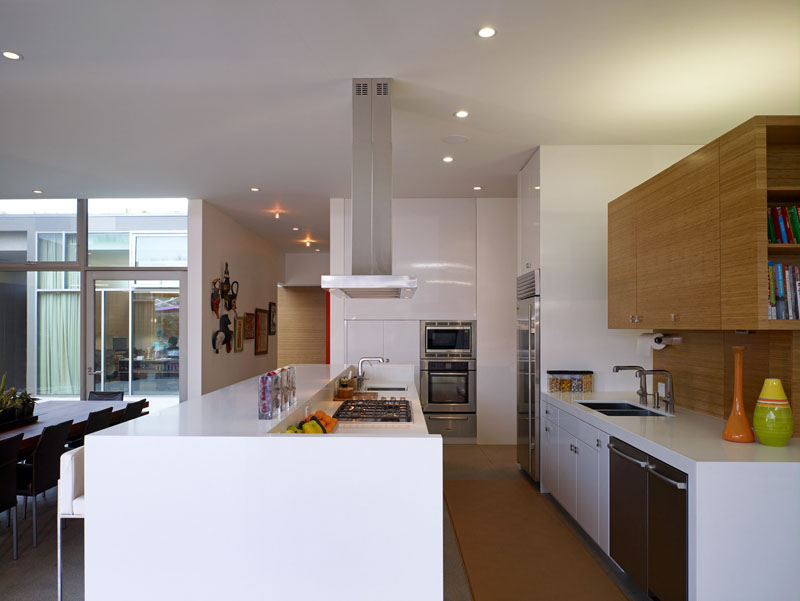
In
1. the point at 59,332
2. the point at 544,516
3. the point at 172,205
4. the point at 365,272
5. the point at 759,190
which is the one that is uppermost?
the point at 172,205

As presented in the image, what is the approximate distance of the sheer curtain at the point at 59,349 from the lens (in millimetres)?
6754

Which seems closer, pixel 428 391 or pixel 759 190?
pixel 759 190

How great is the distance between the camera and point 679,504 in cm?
229

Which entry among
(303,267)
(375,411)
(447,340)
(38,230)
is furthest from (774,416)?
(303,267)

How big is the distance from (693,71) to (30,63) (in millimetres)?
3781

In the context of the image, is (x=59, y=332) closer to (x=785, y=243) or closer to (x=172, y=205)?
(x=172, y=205)

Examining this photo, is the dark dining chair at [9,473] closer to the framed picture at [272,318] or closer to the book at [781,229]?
the book at [781,229]

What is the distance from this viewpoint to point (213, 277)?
7.12 meters

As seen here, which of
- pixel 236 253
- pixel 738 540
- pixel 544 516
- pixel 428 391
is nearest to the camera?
pixel 738 540

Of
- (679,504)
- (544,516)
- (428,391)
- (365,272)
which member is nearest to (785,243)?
(679,504)

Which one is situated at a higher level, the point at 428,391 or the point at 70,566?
the point at 428,391

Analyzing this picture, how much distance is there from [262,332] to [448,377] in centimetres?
424

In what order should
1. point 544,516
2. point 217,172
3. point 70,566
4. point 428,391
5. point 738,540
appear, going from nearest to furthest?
point 738,540 < point 70,566 < point 544,516 < point 217,172 < point 428,391

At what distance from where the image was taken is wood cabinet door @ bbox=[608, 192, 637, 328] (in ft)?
12.1
